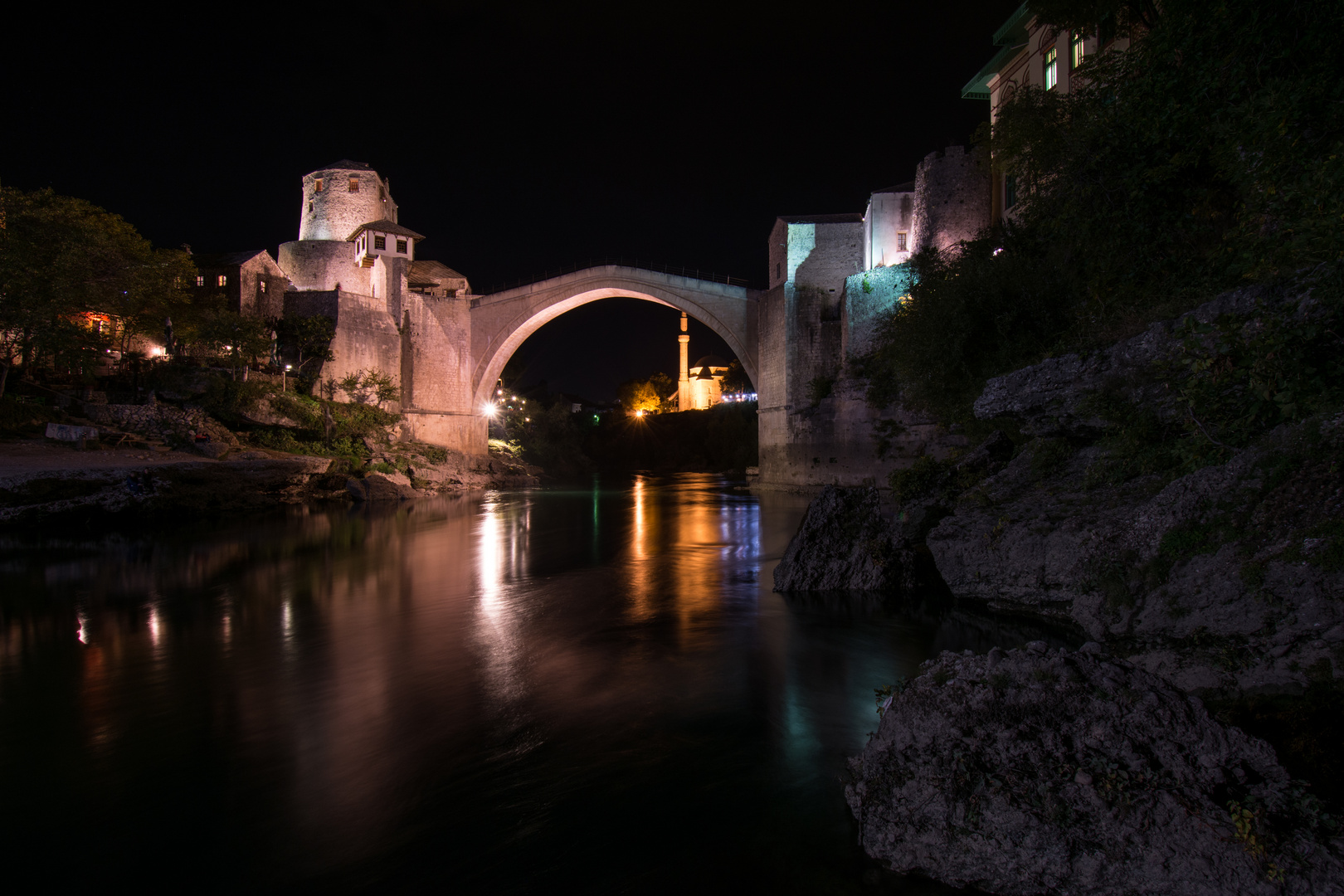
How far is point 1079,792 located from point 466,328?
30.3 meters

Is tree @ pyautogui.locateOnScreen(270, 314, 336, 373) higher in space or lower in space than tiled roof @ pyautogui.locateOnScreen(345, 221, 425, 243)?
lower

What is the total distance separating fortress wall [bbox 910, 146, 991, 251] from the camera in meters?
17.7

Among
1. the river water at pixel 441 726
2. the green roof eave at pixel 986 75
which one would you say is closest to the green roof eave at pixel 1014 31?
the green roof eave at pixel 986 75

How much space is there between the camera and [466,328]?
29.6 meters

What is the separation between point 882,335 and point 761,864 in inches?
632

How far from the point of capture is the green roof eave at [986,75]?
56.8ft

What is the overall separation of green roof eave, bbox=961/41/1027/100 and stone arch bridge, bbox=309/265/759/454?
968 centimetres

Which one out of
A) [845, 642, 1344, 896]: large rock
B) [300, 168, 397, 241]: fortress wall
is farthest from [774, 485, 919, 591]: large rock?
[300, 168, 397, 241]: fortress wall

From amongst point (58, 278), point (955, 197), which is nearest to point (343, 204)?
point (58, 278)

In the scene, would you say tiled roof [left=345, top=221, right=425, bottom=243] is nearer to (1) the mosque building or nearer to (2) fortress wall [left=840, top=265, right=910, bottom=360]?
(2) fortress wall [left=840, top=265, right=910, bottom=360]

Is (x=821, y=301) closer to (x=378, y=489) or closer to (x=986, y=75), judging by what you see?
(x=986, y=75)

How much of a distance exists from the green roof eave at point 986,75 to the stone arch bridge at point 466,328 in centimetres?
968

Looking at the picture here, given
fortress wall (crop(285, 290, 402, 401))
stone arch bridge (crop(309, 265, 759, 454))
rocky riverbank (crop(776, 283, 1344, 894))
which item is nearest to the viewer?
rocky riverbank (crop(776, 283, 1344, 894))

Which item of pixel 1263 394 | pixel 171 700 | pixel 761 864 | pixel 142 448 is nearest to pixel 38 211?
pixel 142 448
